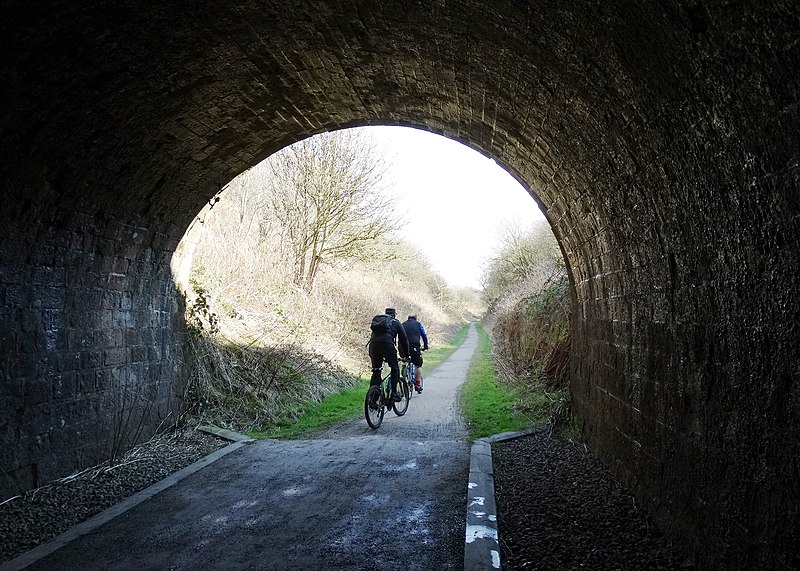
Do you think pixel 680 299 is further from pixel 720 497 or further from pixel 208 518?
pixel 208 518

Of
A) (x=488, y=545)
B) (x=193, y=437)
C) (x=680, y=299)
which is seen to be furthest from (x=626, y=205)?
(x=193, y=437)

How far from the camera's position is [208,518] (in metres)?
5.07

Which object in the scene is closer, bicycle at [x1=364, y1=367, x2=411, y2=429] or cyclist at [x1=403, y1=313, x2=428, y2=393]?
bicycle at [x1=364, y1=367, x2=411, y2=429]

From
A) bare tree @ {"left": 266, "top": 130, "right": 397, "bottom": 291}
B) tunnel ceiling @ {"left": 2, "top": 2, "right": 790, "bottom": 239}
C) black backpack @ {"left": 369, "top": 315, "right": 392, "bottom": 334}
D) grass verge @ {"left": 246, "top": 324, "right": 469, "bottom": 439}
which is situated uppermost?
bare tree @ {"left": 266, "top": 130, "right": 397, "bottom": 291}

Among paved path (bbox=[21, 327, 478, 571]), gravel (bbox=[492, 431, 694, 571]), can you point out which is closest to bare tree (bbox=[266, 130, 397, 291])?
paved path (bbox=[21, 327, 478, 571])

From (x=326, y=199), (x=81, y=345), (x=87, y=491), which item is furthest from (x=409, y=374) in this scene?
(x=326, y=199)

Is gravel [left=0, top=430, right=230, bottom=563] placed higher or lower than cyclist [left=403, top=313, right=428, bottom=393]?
lower

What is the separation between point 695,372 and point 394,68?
3900mm

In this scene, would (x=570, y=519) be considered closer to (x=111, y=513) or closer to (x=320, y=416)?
(x=111, y=513)

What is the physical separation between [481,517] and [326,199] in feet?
48.8

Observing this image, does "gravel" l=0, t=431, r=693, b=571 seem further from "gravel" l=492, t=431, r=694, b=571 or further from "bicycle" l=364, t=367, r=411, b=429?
"bicycle" l=364, t=367, r=411, b=429

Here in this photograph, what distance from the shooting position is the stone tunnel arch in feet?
9.30

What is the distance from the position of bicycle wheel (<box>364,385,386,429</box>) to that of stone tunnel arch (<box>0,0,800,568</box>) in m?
2.82

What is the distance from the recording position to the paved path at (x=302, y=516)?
165 inches
